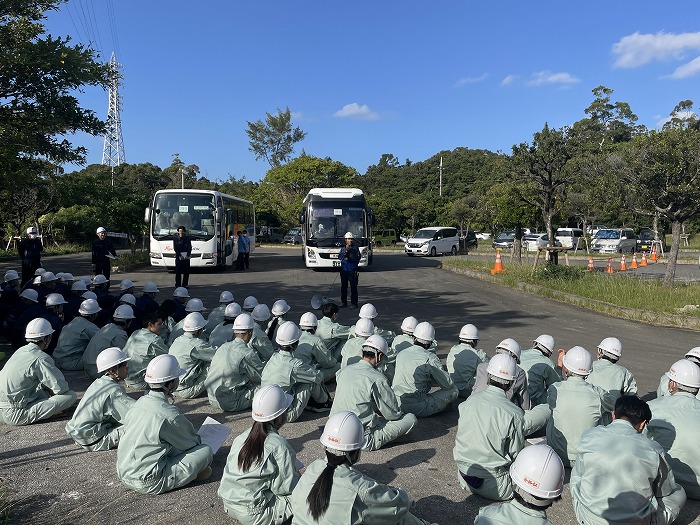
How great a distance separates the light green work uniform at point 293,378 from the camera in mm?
5848

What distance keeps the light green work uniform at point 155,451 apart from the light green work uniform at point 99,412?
70cm

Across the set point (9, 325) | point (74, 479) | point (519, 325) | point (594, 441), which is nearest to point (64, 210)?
point (9, 325)

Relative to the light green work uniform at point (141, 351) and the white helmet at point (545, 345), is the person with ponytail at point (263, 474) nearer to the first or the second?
the light green work uniform at point (141, 351)

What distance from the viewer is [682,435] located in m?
4.36

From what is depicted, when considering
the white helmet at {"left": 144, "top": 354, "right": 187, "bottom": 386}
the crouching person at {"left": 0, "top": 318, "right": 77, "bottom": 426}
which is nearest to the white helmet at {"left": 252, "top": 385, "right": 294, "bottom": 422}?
the white helmet at {"left": 144, "top": 354, "right": 187, "bottom": 386}

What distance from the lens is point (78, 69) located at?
11273 millimetres

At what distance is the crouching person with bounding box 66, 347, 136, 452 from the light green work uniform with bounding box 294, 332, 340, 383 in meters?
2.33

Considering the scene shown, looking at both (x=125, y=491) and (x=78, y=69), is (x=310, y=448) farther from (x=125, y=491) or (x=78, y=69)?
(x=78, y=69)

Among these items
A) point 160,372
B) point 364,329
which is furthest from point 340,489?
point 364,329

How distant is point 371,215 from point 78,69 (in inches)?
510

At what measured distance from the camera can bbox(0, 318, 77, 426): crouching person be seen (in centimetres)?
573

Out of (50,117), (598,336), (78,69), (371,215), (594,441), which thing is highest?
(78,69)

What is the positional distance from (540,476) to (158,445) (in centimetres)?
294

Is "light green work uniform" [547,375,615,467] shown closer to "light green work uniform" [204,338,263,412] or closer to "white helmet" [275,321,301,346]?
"white helmet" [275,321,301,346]
